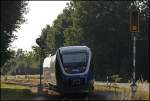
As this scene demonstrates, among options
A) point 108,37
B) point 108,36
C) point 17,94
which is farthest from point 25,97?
point 108,37

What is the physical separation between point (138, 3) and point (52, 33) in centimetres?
1860

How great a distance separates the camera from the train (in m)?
34.0

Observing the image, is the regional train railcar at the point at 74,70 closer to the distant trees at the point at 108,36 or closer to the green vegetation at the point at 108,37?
the green vegetation at the point at 108,37

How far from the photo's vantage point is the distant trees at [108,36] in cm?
6912

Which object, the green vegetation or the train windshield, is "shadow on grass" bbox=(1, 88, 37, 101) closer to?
the train windshield

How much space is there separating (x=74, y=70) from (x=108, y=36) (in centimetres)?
4133

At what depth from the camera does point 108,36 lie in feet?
247

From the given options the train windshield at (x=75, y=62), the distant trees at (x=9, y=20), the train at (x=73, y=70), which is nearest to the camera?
the train at (x=73, y=70)

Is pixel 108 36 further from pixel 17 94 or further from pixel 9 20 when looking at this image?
pixel 17 94

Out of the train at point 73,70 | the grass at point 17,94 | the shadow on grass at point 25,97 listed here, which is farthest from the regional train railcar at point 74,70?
the grass at point 17,94

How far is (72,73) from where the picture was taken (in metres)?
34.2

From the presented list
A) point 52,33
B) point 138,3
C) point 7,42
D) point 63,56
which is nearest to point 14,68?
point 52,33

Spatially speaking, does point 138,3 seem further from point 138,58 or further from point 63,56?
point 63,56

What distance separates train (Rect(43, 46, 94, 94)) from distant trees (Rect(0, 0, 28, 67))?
4.40 m
